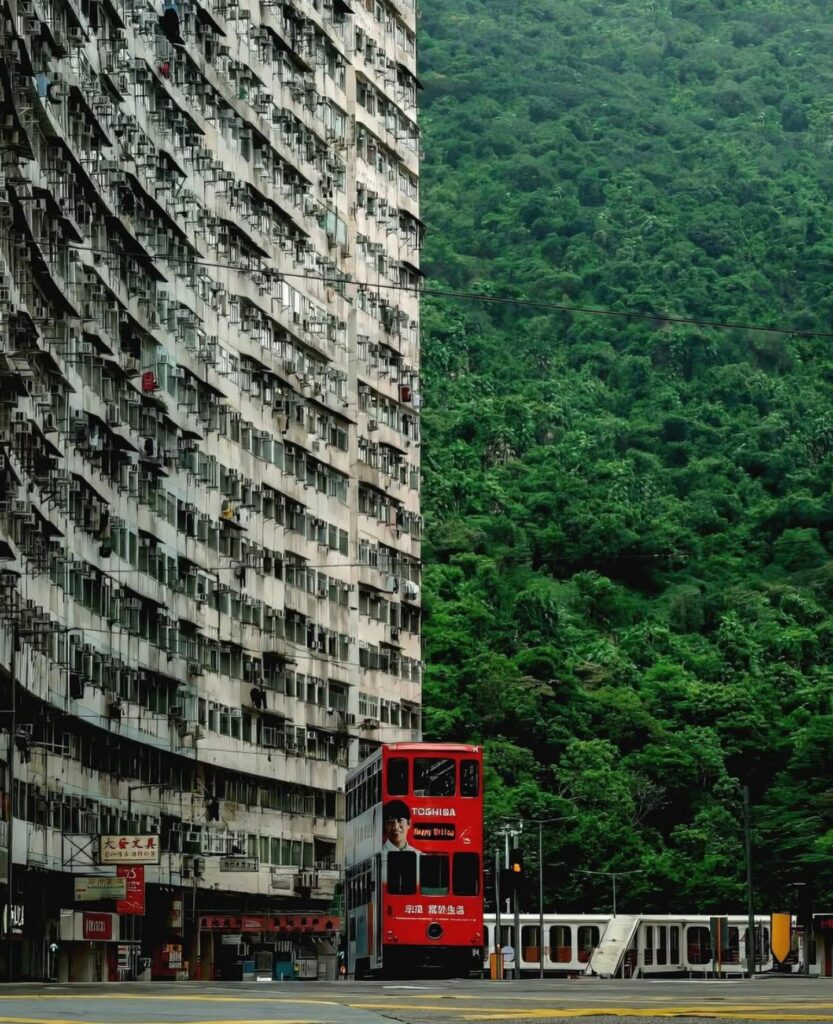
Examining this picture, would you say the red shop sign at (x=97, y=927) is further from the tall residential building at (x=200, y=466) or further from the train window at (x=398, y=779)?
the train window at (x=398, y=779)

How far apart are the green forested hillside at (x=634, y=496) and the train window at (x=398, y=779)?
35459 millimetres

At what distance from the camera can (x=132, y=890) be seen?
55.2 meters

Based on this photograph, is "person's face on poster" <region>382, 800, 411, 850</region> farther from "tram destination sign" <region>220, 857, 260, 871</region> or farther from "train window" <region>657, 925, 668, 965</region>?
"train window" <region>657, 925, 668, 965</region>

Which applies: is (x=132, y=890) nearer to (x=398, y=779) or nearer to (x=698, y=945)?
(x=398, y=779)

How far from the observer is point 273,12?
72625mm

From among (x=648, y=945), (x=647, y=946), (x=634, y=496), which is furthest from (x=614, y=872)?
(x=634, y=496)

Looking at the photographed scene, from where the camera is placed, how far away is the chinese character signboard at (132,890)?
5500 centimetres

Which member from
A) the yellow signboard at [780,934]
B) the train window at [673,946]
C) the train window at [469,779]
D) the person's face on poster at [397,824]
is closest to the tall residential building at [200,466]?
the person's face on poster at [397,824]

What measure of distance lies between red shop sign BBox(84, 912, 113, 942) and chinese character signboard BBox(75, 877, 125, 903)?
2.83 m

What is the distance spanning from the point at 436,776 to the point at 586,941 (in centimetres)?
4145

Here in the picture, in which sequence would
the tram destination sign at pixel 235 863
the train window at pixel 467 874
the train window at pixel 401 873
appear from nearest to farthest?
the train window at pixel 401 873 < the train window at pixel 467 874 < the tram destination sign at pixel 235 863

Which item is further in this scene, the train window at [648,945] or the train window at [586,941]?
the train window at [586,941]

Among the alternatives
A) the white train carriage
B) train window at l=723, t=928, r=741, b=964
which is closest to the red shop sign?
the white train carriage

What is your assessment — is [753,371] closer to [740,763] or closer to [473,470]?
[473,470]
